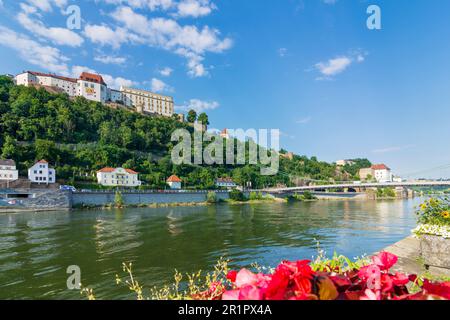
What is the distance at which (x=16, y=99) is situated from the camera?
7544cm

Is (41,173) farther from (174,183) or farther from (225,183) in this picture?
(225,183)

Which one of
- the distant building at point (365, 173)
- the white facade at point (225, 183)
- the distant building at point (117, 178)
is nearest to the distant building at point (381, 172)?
the distant building at point (365, 173)

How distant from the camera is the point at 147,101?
383 feet

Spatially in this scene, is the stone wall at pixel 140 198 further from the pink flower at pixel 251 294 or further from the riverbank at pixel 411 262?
the pink flower at pixel 251 294

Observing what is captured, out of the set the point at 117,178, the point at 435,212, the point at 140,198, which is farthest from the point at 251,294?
the point at 117,178

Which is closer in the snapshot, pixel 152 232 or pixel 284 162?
pixel 152 232

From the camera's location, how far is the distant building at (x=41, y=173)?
49719 millimetres

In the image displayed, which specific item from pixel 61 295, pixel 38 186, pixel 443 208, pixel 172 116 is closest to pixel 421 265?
pixel 443 208

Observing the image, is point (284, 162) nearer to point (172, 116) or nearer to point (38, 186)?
point (172, 116)

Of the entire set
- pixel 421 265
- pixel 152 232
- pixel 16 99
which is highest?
pixel 16 99

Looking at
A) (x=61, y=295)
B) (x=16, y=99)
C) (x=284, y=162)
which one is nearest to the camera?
(x=61, y=295)

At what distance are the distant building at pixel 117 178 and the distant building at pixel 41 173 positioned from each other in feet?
29.8

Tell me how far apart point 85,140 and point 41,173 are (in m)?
28.7
